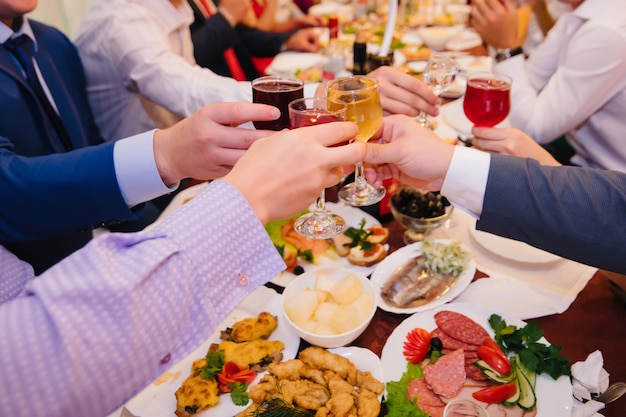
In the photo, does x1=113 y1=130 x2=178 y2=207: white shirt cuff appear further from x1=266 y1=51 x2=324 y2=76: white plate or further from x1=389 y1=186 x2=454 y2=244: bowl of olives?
x1=266 y1=51 x2=324 y2=76: white plate

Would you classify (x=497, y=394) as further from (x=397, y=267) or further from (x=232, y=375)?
(x=232, y=375)

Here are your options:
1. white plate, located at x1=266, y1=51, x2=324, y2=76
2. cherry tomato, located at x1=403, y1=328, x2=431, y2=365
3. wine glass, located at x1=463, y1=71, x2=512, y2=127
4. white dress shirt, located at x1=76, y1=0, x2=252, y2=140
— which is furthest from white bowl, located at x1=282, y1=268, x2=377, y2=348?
white plate, located at x1=266, y1=51, x2=324, y2=76

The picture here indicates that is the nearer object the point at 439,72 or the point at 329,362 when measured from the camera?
the point at 329,362

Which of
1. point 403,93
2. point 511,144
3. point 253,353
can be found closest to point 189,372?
point 253,353

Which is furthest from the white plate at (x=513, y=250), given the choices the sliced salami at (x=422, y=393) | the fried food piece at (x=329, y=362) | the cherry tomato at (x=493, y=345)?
the fried food piece at (x=329, y=362)

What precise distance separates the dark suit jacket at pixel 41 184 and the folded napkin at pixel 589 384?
157cm

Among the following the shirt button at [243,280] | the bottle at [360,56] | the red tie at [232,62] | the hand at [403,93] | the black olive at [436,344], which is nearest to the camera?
the shirt button at [243,280]

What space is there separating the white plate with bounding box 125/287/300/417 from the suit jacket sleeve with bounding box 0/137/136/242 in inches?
24.7

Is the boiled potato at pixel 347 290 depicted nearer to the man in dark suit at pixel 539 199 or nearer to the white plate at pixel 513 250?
the man in dark suit at pixel 539 199

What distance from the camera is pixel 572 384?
116 centimetres

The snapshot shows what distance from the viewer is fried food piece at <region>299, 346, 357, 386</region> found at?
1.22m

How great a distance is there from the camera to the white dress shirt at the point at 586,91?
1.96m

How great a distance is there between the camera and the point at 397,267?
62.6 inches

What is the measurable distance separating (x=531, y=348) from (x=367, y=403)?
19.5 inches
